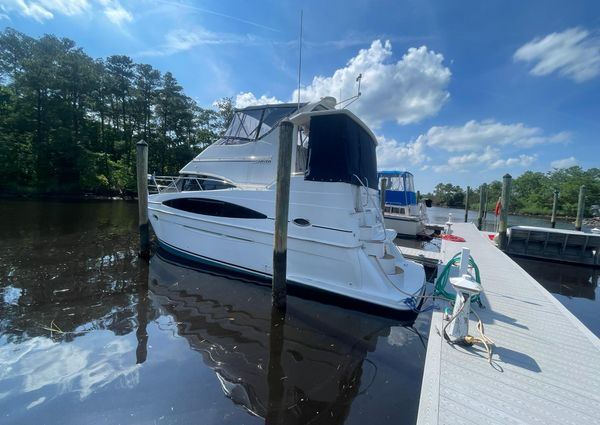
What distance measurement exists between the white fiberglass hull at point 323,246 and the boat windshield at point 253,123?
5.64 ft

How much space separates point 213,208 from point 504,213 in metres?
11.5

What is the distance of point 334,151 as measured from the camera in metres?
5.39

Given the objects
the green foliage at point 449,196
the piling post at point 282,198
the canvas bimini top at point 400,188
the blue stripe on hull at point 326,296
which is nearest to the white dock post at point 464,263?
the blue stripe on hull at point 326,296

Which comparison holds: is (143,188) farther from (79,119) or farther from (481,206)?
(79,119)

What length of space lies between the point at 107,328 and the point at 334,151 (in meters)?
5.13

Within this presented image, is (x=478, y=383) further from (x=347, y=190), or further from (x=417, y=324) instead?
(x=347, y=190)

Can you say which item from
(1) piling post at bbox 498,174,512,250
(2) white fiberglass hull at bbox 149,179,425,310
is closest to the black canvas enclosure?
(2) white fiberglass hull at bbox 149,179,425,310

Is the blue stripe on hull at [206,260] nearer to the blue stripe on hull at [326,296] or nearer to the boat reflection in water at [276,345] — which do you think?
the blue stripe on hull at [326,296]

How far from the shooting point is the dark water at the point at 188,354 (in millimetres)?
2855

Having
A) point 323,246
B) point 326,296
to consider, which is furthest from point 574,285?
point 323,246

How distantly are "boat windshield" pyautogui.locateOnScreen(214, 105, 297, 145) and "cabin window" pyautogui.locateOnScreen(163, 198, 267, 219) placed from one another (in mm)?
1845

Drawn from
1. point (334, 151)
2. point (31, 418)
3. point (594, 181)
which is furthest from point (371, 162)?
point (594, 181)

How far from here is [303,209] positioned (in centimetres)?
558

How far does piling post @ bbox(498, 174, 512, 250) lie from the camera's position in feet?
35.6
